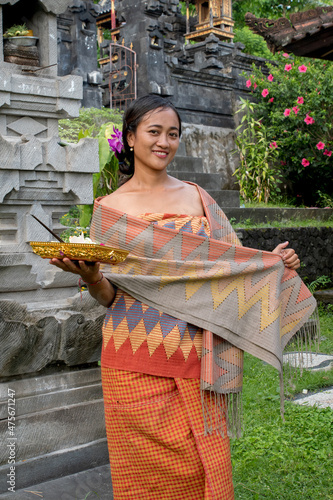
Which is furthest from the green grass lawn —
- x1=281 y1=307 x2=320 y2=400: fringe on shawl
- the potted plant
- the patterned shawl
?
the potted plant

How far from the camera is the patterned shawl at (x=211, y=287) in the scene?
214cm

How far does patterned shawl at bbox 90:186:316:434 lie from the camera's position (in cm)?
214

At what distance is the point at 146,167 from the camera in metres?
2.30

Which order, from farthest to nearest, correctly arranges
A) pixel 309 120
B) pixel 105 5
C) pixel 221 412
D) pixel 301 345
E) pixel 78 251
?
pixel 105 5
pixel 309 120
pixel 301 345
pixel 221 412
pixel 78 251

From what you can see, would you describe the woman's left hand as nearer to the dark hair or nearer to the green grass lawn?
the dark hair

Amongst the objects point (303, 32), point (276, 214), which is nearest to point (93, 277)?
point (303, 32)

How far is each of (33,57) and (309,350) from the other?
2219mm

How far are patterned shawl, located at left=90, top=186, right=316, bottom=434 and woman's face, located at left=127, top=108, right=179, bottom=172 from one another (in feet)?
0.81

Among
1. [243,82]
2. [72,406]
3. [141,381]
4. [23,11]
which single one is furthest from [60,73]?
[141,381]

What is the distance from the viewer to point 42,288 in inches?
128

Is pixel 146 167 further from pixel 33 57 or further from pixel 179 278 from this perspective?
pixel 33 57

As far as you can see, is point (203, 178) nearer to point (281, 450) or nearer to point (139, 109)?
point (281, 450)

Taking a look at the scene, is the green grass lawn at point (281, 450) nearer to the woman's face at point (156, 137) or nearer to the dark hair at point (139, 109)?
the woman's face at point (156, 137)

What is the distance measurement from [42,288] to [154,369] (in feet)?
4.32
